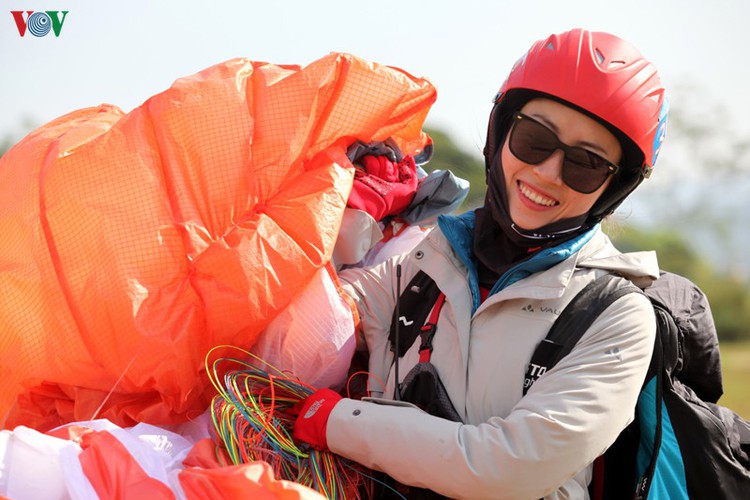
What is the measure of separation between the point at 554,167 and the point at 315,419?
0.86m

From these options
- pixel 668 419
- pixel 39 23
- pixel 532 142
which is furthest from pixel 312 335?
pixel 39 23

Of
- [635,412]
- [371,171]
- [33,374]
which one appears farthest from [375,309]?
[33,374]

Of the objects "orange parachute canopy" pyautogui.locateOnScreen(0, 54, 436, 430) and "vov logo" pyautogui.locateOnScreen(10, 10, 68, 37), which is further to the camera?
"vov logo" pyautogui.locateOnScreen(10, 10, 68, 37)

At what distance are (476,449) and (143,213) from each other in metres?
0.99

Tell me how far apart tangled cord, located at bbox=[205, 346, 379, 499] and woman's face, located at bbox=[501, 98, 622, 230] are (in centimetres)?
75

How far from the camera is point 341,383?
7.33 feet

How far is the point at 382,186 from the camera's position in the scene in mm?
Answer: 2379

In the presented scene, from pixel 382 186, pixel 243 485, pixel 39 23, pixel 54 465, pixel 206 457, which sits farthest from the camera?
pixel 39 23

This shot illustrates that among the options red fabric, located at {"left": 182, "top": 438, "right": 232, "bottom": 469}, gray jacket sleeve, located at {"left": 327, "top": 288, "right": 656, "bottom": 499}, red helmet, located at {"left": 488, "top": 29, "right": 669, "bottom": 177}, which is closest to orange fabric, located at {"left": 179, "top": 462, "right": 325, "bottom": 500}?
red fabric, located at {"left": 182, "top": 438, "right": 232, "bottom": 469}

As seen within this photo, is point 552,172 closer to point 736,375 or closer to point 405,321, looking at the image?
point 405,321

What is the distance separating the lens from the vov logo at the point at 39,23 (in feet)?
11.0

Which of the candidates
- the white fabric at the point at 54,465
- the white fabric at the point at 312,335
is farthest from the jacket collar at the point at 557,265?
the white fabric at the point at 54,465

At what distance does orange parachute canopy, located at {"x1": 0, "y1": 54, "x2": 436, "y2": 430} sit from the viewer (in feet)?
6.47

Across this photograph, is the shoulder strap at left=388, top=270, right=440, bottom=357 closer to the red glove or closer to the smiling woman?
the smiling woman
